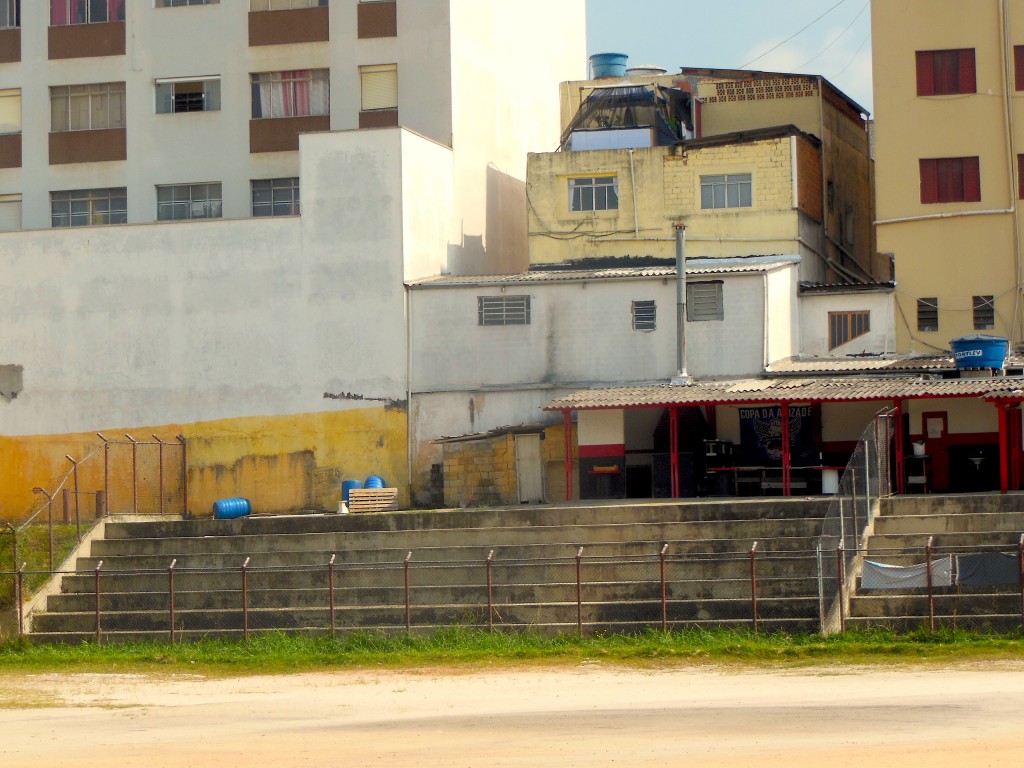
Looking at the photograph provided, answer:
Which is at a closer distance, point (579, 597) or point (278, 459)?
point (579, 597)

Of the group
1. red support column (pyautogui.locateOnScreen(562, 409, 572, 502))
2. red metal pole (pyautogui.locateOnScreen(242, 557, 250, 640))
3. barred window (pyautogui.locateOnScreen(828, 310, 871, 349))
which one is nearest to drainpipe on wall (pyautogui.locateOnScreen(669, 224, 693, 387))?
red support column (pyautogui.locateOnScreen(562, 409, 572, 502))

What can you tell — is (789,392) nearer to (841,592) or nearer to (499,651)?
(841,592)

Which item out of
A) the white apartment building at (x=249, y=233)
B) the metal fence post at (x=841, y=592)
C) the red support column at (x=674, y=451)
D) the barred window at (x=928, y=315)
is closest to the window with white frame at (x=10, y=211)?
the white apartment building at (x=249, y=233)

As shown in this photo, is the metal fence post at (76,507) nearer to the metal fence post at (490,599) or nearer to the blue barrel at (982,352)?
the metal fence post at (490,599)

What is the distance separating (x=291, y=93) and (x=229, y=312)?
9558mm

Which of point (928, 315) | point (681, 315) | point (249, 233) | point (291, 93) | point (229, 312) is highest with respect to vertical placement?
point (291, 93)

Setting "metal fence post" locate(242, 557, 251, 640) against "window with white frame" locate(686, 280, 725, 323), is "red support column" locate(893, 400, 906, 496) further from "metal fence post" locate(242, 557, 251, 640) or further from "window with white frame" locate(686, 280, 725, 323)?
"metal fence post" locate(242, 557, 251, 640)

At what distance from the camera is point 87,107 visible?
5366 centimetres

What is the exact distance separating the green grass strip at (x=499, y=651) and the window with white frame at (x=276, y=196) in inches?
812

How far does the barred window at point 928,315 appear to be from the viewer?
157 feet

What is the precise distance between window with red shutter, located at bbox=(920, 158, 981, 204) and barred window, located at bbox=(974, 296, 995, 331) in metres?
2.78

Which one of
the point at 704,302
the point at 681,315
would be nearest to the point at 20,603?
the point at 681,315

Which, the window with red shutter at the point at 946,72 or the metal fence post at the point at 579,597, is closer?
the metal fence post at the point at 579,597

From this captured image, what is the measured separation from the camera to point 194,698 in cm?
2997
